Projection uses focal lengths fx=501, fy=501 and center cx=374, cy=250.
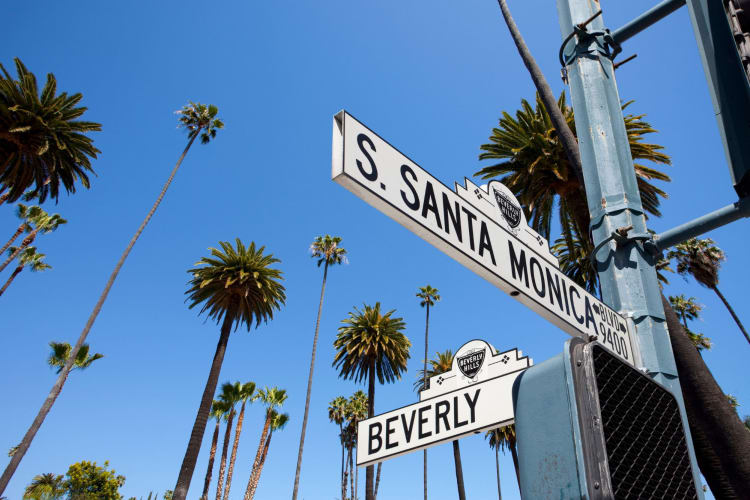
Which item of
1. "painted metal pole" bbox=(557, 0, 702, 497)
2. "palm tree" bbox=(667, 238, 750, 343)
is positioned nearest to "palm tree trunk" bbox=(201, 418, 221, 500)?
"palm tree" bbox=(667, 238, 750, 343)

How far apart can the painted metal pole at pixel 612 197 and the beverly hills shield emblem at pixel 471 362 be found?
118 centimetres

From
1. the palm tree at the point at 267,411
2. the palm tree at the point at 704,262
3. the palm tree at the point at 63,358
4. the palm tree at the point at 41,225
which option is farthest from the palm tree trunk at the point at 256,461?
the palm tree at the point at 704,262

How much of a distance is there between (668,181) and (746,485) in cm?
1331

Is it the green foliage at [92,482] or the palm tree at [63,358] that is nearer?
the palm tree at [63,358]

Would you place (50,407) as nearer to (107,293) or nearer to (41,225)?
(107,293)

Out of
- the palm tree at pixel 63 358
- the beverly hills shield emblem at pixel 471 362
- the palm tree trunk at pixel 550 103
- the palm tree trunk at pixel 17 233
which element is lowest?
the beverly hills shield emblem at pixel 471 362

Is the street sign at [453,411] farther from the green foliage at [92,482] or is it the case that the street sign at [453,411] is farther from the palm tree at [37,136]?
the green foliage at [92,482]

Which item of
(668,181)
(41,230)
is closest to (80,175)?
(41,230)

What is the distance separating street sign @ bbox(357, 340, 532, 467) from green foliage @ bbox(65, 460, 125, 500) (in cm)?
5842

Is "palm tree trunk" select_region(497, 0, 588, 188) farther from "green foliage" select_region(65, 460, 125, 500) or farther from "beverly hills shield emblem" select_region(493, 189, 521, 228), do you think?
"green foliage" select_region(65, 460, 125, 500)

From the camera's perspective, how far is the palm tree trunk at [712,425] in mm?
3623

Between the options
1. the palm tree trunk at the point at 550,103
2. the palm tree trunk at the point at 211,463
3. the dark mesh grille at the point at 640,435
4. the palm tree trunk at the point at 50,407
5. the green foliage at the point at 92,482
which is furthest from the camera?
Result: the green foliage at the point at 92,482

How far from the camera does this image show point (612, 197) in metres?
2.74

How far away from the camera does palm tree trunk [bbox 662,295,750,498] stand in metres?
3.62
